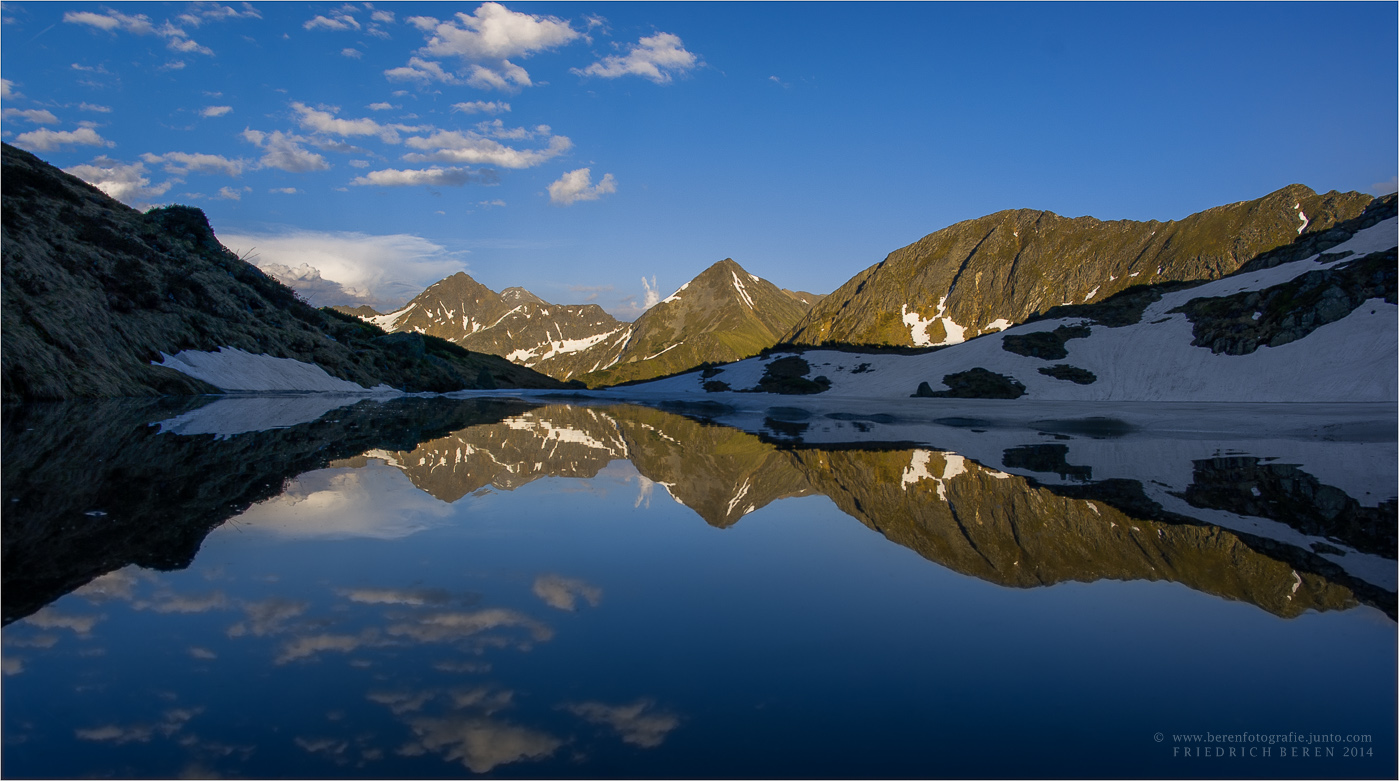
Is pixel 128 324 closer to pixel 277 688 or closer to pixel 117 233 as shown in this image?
pixel 117 233

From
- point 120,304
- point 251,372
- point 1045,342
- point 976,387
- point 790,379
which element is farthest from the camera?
point 790,379

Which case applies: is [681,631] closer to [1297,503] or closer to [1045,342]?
[1297,503]

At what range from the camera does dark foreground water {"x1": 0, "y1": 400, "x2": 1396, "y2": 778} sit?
14.6ft

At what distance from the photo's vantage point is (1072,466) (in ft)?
62.5

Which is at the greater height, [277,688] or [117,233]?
[117,233]

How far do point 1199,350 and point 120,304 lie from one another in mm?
84517

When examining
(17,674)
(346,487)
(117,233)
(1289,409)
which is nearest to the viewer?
(17,674)

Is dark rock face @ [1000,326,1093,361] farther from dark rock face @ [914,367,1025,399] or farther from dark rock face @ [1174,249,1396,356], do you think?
dark rock face @ [1174,249,1396,356]

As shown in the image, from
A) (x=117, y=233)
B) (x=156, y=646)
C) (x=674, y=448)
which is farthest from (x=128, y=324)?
(x=156, y=646)

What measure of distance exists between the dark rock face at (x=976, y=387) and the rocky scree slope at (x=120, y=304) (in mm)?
59375

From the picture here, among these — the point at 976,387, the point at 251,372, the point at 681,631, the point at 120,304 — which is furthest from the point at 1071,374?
the point at 120,304

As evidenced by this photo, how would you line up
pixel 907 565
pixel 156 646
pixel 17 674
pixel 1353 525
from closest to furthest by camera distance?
pixel 17 674 → pixel 156 646 → pixel 907 565 → pixel 1353 525

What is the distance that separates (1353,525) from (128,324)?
60.1 m

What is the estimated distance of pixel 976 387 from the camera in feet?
213
